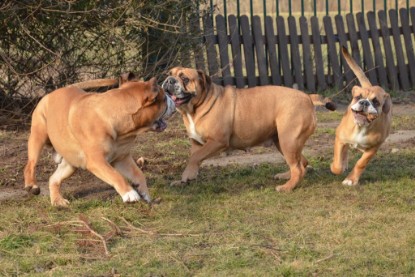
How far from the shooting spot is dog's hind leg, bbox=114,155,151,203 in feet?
27.1

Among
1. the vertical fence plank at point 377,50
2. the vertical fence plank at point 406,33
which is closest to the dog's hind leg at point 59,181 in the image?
the vertical fence plank at point 377,50

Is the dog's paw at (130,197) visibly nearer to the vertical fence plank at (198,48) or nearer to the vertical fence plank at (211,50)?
the vertical fence plank at (198,48)

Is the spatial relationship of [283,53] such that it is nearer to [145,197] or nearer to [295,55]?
[295,55]

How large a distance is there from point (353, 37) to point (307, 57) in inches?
39.4

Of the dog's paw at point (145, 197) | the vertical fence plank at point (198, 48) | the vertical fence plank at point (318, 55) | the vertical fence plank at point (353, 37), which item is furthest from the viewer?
the vertical fence plank at point (353, 37)

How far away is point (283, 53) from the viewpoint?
16.2m

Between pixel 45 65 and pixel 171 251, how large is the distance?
18.3 feet

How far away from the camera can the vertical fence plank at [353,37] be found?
54.8 feet

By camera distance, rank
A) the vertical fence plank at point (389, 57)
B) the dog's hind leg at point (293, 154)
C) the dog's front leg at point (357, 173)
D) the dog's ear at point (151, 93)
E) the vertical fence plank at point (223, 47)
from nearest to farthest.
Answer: the dog's ear at point (151, 93), the dog's hind leg at point (293, 154), the dog's front leg at point (357, 173), the vertical fence plank at point (223, 47), the vertical fence plank at point (389, 57)

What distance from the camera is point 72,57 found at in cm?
1241

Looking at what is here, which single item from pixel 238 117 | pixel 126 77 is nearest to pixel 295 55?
pixel 238 117

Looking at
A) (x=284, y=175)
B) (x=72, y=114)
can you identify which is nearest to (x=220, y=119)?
(x=284, y=175)

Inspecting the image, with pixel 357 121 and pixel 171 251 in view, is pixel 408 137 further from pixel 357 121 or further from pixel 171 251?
pixel 171 251

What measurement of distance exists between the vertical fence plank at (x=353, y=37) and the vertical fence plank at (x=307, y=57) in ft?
2.83
